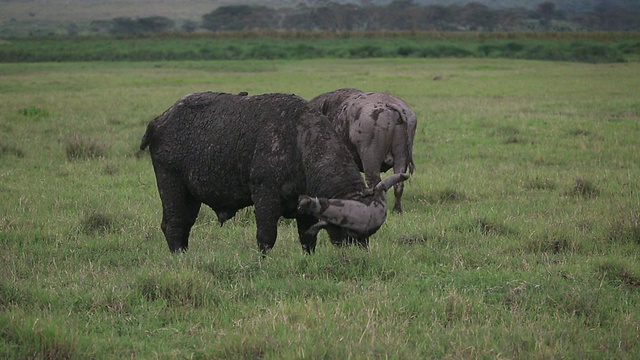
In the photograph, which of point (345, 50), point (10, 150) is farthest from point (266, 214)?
point (345, 50)

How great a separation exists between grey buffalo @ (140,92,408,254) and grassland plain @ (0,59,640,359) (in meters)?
0.42

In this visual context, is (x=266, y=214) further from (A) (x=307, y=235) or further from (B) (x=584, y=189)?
(B) (x=584, y=189)

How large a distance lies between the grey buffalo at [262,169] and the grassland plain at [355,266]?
16.7 inches

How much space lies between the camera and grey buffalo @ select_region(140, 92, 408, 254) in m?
6.73

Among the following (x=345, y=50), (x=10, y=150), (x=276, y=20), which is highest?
(x=10, y=150)

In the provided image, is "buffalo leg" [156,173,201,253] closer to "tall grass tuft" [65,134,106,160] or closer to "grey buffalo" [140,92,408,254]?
"grey buffalo" [140,92,408,254]

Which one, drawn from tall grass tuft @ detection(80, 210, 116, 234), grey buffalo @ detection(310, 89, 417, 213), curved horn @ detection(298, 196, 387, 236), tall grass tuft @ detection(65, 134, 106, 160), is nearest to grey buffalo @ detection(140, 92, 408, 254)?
curved horn @ detection(298, 196, 387, 236)

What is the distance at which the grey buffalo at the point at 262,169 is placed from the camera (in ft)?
22.1

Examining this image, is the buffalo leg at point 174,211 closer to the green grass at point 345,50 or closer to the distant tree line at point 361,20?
the green grass at point 345,50

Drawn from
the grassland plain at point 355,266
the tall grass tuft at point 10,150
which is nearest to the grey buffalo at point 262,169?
the grassland plain at point 355,266

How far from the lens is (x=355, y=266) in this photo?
6.95m

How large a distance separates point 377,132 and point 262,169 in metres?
3.14

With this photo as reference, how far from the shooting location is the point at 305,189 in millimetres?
7363

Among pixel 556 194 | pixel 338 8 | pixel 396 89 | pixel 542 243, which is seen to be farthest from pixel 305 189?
pixel 338 8
